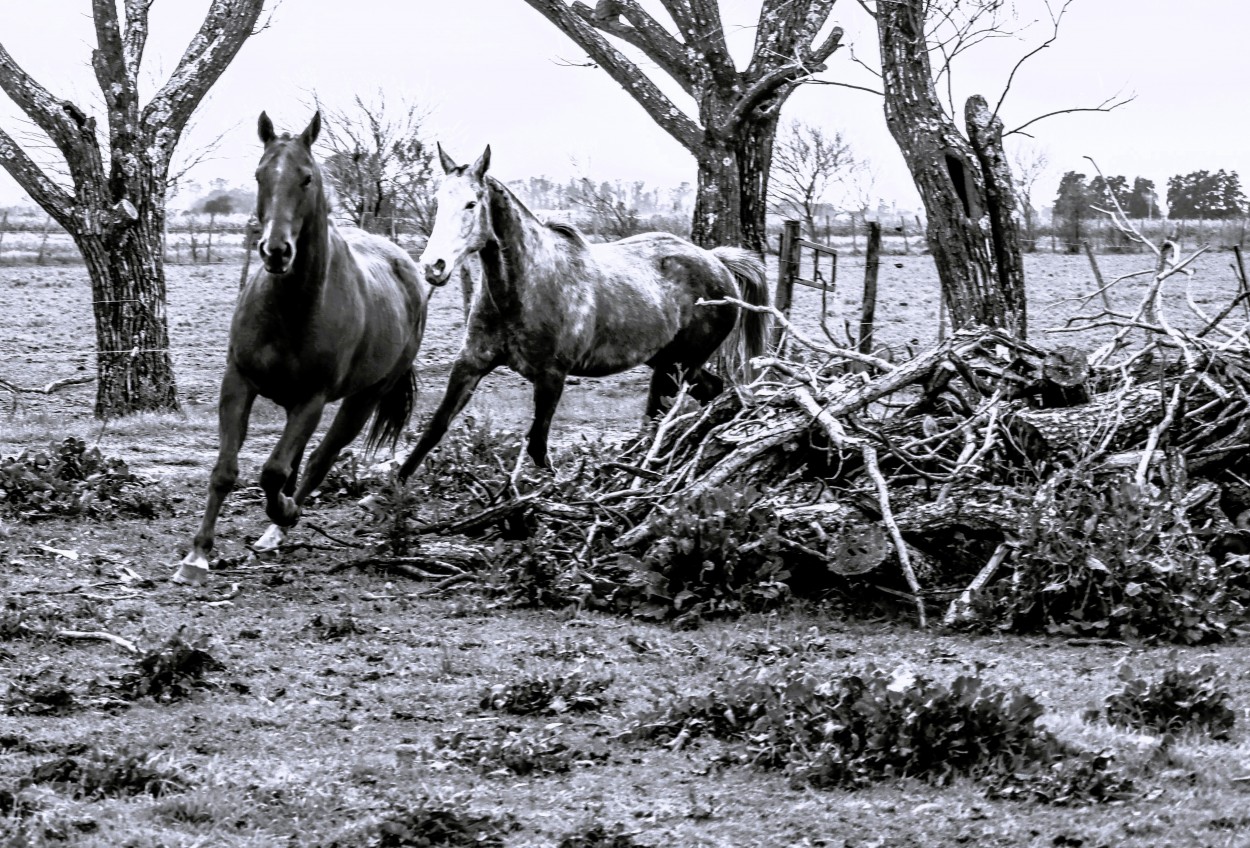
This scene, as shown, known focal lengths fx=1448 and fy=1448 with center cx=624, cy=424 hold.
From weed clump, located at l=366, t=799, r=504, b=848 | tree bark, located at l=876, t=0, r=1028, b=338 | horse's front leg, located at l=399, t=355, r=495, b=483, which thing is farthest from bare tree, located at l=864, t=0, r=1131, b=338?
weed clump, located at l=366, t=799, r=504, b=848

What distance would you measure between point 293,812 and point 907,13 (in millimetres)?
8807

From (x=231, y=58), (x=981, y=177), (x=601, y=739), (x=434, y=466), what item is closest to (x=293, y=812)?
(x=601, y=739)

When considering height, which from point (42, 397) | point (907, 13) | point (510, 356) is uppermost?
point (907, 13)

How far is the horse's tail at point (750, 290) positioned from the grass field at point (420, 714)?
3.93 metres

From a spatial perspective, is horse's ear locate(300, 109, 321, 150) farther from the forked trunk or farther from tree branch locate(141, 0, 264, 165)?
the forked trunk

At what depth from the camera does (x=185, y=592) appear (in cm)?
676

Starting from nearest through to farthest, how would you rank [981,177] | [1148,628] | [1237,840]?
[1237,840], [1148,628], [981,177]

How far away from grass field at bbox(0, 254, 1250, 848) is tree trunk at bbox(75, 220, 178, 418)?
518 centimetres

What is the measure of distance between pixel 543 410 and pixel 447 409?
69cm

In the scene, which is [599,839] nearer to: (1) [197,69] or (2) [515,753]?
(2) [515,753]

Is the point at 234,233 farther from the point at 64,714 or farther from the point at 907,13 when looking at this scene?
the point at 64,714

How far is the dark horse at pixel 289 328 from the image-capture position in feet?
21.8

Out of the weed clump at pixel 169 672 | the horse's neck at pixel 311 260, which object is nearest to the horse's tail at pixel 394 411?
the horse's neck at pixel 311 260

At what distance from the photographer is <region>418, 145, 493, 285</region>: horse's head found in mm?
8203
